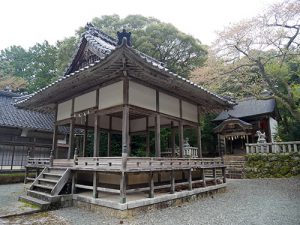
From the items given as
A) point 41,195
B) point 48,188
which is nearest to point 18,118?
point 48,188

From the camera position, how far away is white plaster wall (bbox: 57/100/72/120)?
12.1 meters

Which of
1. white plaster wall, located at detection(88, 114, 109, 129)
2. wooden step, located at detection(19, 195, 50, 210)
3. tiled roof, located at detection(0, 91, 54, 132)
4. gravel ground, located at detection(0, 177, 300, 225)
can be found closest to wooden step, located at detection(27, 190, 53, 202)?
wooden step, located at detection(19, 195, 50, 210)

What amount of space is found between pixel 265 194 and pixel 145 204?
6.97 m

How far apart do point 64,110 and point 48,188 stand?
4335mm

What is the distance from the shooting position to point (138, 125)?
613 inches

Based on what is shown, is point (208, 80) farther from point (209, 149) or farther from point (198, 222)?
point (209, 149)

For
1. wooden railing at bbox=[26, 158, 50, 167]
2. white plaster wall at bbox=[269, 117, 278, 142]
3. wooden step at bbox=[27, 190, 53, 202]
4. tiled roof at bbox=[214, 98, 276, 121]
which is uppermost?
tiled roof at bbox=[214, 98, 276, 121]

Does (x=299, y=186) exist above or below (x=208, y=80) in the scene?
below

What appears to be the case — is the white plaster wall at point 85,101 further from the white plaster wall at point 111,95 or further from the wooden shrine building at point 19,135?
the wooden shrine building at point 19,135

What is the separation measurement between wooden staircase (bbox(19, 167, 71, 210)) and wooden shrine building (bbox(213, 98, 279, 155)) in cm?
2024

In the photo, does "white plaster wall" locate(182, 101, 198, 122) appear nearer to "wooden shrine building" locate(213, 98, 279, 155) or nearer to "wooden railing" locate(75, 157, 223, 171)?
"wooden railing" locate(75, 157, 223, 171)

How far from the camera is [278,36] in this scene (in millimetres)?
14531

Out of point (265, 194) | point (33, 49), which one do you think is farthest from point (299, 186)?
point (33, 49)

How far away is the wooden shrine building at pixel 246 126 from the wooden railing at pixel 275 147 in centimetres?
713
